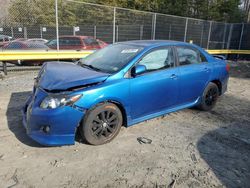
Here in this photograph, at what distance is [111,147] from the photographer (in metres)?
3.66

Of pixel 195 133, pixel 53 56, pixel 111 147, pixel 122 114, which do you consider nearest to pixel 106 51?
pixel 122 114

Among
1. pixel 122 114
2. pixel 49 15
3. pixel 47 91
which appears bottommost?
pixel 122 114

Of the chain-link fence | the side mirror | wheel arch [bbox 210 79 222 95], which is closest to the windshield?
the side mirror

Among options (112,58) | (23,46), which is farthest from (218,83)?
(23,46)

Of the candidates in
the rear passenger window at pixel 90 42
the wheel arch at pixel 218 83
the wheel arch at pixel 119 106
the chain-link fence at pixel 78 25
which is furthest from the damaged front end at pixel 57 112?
the rear passenger window at pixel 90 42

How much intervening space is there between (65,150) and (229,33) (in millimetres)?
17706

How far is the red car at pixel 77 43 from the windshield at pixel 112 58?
5355 millimetres

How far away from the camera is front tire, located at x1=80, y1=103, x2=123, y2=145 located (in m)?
3.46

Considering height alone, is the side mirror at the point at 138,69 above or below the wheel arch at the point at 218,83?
above

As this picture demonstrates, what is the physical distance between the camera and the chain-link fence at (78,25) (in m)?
8.85

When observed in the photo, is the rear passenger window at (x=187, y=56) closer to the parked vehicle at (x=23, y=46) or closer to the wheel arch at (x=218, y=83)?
the wheel arch at (x=218, y=83)

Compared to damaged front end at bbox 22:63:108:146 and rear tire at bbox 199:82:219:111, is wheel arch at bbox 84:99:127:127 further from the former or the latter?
rear tire at bbox 199:82:219:111

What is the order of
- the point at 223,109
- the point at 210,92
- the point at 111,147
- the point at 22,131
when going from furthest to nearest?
the point at 223,109 → the point at 210,92 → the point at 22,131 → the point at 111,147

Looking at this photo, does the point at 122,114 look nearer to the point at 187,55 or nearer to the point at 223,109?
the point at 187,55
